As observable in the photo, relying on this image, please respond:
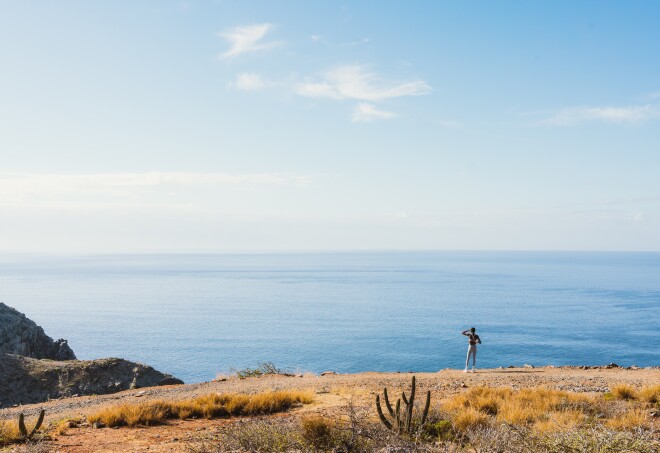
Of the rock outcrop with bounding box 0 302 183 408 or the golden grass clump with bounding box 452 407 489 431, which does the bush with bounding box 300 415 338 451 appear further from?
the rock outcrop with bounding box 0 302 183 408

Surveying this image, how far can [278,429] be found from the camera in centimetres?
969

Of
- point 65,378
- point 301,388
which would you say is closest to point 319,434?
point 301,388

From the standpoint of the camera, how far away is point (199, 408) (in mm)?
14086

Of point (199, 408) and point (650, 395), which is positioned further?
point (199, 408)

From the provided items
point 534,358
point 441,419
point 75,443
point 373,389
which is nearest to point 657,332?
point 534,358

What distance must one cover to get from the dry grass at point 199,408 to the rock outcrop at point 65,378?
45.2 ft

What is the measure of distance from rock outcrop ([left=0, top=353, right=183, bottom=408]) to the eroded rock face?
7.17m

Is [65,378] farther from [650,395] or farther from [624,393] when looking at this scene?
[650,395]

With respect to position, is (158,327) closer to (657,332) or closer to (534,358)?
(534,358)

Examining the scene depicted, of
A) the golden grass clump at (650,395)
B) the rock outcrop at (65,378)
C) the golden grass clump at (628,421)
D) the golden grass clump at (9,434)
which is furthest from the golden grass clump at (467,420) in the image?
the rock outcrop at (65,378)

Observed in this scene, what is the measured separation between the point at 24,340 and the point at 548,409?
117 ft

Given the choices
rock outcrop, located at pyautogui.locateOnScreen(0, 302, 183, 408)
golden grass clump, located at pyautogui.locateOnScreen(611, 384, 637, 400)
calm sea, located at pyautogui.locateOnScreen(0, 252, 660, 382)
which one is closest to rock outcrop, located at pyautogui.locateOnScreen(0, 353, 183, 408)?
rock outcrop, located at pyautogui.locateOnScreen(0, 302, 183, 408)

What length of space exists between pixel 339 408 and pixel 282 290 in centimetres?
13729

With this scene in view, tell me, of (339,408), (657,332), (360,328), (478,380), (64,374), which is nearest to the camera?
(339,408)
